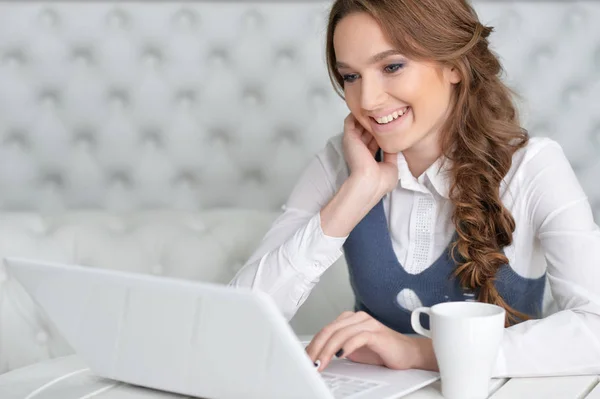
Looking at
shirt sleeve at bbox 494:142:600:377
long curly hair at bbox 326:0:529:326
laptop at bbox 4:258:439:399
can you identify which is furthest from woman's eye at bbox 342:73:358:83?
laptop at bbox 4:258:439:399

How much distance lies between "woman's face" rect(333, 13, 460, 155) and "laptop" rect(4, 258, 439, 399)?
0.53 m

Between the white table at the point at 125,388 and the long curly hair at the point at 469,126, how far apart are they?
323 millimetres

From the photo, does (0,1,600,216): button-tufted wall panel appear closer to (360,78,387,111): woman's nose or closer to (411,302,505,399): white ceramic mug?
(360,78,387,111): woman's nose

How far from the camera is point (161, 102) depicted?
90.8 inches

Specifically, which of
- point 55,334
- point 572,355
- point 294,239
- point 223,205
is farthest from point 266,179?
point 572,355

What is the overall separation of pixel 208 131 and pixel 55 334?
707 millimetres

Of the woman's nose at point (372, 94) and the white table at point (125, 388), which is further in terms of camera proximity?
the woman's nose at point (372, 94)

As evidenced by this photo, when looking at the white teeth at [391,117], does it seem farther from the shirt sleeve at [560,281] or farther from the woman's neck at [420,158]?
the shirt sleeve at [560,281]

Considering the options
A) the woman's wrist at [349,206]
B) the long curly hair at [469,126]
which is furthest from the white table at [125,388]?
the woman's wrist at [349,206]

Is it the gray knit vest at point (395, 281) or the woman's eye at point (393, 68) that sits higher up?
the woman's eye at point (393, 68)

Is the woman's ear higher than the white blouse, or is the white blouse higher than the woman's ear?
the woman's ear

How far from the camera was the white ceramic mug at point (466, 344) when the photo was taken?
96 centimetres

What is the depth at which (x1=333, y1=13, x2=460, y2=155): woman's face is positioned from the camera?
1398mm

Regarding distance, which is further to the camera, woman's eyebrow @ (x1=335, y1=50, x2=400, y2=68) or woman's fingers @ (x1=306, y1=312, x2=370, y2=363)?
woman's eyebrow @ (x1=335, y1=50, x2=400, y2=68)
